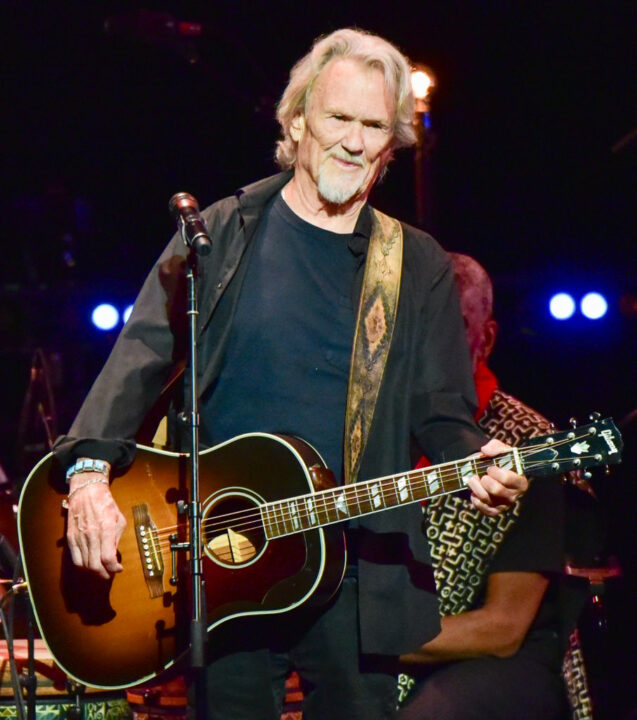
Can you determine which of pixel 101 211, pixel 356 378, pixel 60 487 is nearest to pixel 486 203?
pixel 101 211

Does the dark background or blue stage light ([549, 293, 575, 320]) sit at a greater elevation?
the dark background

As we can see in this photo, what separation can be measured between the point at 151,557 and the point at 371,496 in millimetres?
681

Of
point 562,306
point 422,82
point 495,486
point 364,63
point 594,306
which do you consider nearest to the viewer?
point 495,486

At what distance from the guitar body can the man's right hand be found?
19 cm

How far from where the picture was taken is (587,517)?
4.23 m

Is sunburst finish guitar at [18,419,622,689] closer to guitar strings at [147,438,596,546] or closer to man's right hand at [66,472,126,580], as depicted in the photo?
guitar strings at [147,438,596,546]

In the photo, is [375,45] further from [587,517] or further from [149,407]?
→ [587,517]

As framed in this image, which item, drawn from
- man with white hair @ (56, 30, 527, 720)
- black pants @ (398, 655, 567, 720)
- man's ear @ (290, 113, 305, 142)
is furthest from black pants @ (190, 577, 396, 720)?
→ man's ear @ (290, 113, 305, 142)

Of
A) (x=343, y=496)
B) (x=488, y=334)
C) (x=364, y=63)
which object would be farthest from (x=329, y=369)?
(x=488, y=334)

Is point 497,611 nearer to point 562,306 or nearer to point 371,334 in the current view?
point 371,334

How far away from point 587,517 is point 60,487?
7.15 feet

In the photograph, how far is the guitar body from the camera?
9.99ft

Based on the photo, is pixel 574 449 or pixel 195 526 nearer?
pixel 195 526

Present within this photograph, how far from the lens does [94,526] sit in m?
2.87
